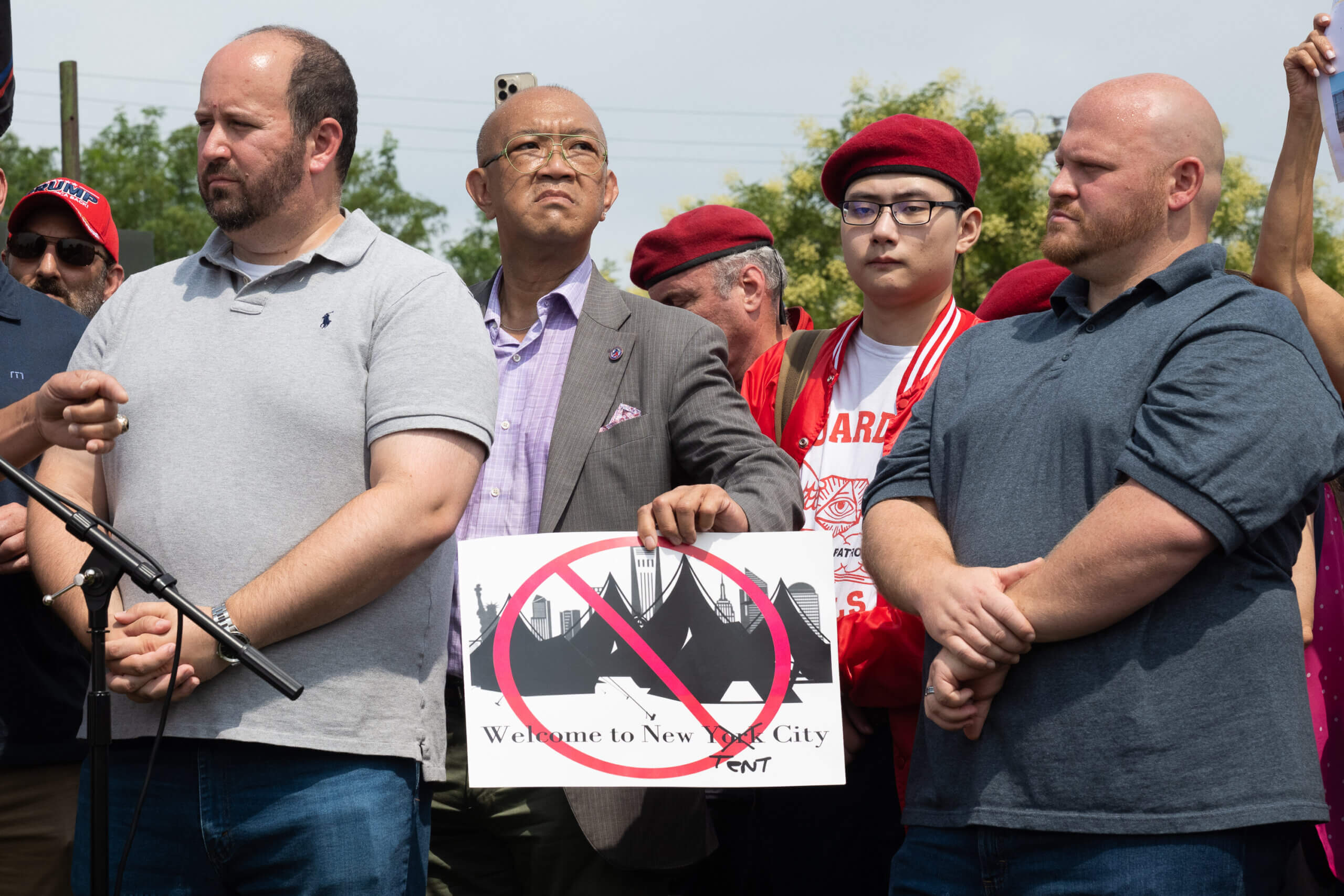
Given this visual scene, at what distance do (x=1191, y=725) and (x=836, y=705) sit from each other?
2.36 feet

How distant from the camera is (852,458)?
11.5 ft

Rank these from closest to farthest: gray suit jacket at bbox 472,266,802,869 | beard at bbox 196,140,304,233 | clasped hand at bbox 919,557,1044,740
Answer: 1. clasped hand at bbox 919,557,1044,740
2. beard at bbox 196,140,304,233
3. gray suit jacket at bbox 472,266,802,869

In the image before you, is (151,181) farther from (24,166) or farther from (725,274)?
(725,274)

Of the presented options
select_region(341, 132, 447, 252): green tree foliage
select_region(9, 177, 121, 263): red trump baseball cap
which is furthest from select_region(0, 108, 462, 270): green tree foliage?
select_region(9, 177, 121, 263): red trump baseball cap

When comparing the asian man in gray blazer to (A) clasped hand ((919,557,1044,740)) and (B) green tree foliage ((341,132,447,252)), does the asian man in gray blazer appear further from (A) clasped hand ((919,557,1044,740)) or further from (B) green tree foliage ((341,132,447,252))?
(B) green tree foliage ((341,132,447,252))

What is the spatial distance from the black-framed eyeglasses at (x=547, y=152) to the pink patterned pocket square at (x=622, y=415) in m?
0.74

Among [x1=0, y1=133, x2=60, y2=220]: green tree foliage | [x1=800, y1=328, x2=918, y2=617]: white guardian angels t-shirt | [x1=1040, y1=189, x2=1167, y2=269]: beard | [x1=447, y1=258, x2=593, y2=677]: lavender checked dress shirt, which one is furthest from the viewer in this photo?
[x1=0, y1=133, x2=60, y2=220]: green tree foliage

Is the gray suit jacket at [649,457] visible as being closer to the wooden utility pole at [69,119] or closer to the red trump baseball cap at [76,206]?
the red trump baseball cap at [76,206]

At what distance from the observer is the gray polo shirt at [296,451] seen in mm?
2637

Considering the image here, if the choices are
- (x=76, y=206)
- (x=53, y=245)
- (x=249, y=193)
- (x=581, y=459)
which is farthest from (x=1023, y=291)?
(x=53, y=245)

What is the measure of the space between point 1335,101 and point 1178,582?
1.38 metres

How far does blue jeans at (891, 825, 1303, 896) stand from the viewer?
2.29 meters

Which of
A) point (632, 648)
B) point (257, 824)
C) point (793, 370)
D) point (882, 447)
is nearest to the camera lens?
point (257, 824)

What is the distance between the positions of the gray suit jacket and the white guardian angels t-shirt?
0.29m
